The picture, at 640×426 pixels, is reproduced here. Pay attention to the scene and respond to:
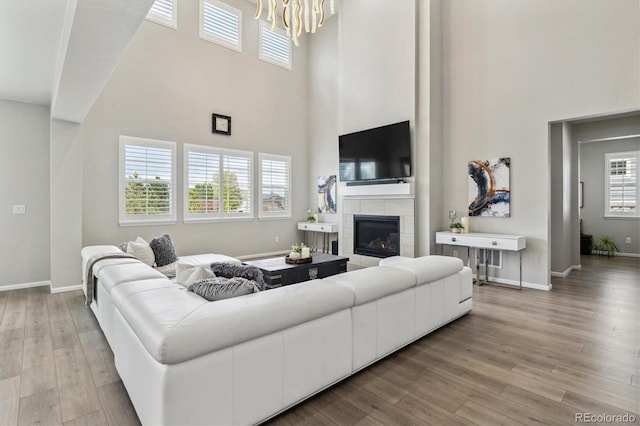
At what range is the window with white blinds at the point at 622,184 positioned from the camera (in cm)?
717

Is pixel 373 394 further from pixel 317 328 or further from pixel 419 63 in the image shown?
pixel 419 63

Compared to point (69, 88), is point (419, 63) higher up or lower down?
higher up

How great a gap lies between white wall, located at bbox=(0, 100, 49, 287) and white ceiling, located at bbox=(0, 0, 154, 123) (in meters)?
0.51

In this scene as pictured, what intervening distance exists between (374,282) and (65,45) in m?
2.94

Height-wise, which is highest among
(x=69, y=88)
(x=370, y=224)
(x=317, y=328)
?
(x=69, y=88)

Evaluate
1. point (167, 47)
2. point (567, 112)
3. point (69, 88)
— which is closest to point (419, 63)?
point (567, 112)

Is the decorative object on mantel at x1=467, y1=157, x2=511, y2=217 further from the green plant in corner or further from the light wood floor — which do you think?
the green plant in corner

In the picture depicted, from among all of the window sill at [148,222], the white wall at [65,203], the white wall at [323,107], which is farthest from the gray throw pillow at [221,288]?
the white wall at [323,107]

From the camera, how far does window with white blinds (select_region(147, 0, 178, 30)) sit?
5.73 meters

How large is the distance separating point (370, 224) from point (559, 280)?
3.20 m

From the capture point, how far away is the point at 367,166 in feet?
20.5

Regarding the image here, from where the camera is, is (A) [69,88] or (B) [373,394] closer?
(B) [373,394]

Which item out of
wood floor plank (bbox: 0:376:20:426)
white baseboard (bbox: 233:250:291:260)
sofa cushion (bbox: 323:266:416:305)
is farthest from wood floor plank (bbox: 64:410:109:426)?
white baseboard (bbox: 233:250:291:260)

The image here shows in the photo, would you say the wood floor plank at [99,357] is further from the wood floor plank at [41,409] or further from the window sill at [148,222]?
the window sill at [148,222]
